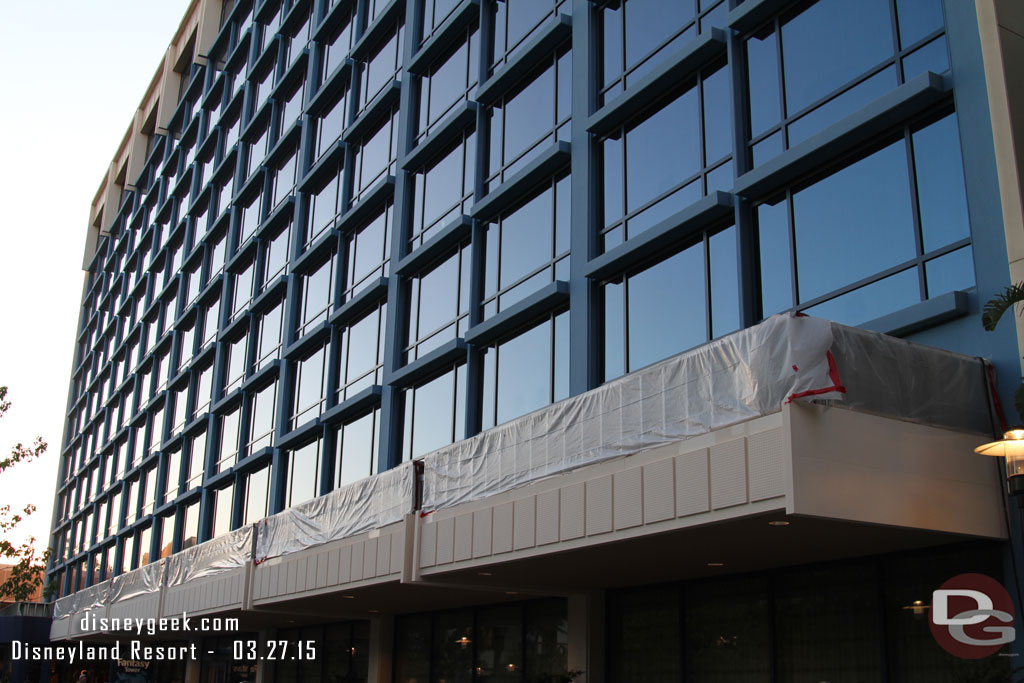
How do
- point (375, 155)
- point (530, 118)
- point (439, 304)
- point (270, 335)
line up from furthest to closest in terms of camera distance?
point (270, 335) → point (375, 155) → point (439, 304) → point (530, 118)

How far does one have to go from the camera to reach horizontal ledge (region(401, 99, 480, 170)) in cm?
2658

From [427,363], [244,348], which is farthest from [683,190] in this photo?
[244,348]

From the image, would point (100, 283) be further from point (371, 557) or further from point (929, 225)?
point (929, 225)

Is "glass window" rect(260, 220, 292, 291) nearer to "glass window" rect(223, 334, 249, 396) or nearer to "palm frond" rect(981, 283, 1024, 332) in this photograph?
"glass window" rect(223, 334, 249, 396)

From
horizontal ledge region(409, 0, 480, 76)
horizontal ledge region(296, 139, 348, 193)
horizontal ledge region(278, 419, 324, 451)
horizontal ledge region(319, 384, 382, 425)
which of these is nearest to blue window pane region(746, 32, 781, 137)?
horizontal ledge region(409, 0, 480, 76)

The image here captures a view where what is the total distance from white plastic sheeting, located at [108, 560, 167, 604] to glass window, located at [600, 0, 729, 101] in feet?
78.8

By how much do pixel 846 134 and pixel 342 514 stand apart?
43.2ft

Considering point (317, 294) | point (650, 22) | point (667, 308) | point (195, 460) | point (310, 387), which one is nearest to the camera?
point (667, 308)

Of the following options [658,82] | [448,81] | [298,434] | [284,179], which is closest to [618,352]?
[658,82]

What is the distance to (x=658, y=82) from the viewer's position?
19578 mm

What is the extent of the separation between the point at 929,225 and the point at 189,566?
26307mm

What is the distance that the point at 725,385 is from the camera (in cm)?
1280

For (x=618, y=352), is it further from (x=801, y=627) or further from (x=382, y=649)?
(x=382, y=649)

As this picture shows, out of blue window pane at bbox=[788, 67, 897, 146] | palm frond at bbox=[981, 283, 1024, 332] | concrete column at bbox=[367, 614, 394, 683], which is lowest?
concrete column at bbox=[367, 614, 394, 683]
